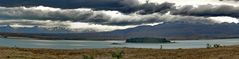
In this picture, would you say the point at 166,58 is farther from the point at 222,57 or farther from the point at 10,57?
the point at 10,57

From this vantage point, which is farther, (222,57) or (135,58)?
(135,58)

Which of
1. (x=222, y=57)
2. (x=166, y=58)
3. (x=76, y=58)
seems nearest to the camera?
(x=222, y=57)

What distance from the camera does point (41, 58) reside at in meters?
74.6

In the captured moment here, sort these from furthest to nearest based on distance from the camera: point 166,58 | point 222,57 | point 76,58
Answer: point 76,58 < point 166,58 < point 222,57

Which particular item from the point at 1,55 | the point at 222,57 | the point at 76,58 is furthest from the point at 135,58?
the point at 1,55

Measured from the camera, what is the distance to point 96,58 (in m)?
74.6

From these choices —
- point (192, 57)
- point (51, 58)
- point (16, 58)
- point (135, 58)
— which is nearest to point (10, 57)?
point (16, 58)

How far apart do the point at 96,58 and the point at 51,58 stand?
6200 mm

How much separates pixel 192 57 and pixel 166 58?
3.42 meters

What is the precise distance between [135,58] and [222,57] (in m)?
13.3

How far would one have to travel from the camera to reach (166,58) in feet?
230

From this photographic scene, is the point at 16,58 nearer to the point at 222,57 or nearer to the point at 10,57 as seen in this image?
the point at 10,57

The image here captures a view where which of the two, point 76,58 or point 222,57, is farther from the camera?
point 76,58

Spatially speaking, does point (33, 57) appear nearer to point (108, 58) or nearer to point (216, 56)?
point (108, 58)
